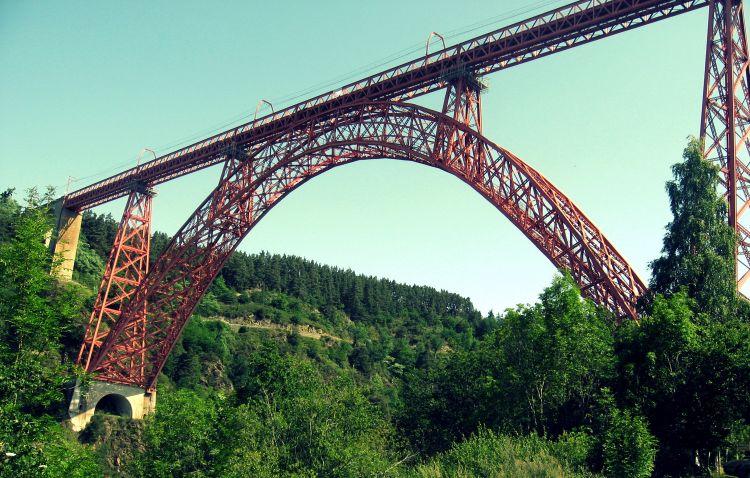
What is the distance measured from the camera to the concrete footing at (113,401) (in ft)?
138

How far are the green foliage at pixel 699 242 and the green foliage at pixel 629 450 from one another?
17.0 feet

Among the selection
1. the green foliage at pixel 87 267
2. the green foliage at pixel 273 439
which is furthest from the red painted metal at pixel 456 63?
the green foliage at pixel 87 267

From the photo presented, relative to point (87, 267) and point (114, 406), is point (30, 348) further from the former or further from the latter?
point (87, 267)

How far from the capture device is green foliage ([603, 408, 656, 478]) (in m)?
18.6

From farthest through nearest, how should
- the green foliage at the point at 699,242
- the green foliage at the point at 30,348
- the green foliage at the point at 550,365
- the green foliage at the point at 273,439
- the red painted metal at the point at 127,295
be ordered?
the red painted metal at the point at 127,295 < the green foliage at the point at 550,365 < the green foliage at the point at 699,242 < the green foliage at the point at 273,439 < the green foliage at the point at 30,348

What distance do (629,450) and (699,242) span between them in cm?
766

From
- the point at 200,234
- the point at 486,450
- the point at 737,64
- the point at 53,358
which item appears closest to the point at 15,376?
the point at 486,450

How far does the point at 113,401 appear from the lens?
45094mm

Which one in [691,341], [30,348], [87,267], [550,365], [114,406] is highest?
[87,267]

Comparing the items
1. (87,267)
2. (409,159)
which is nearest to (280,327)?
(87,267)

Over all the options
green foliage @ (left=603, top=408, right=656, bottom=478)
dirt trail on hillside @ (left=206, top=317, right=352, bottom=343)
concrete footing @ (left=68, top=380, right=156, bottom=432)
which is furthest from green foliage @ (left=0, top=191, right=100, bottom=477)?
dirt trail on hillside @ (left=206, top=317, right=352, bottom=343)

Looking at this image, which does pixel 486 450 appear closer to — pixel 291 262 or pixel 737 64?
pixel 737 64

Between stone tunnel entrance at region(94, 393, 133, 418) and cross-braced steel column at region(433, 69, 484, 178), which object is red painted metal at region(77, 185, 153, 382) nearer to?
stone tunnel entrance at region(94, 393, 133, 418)

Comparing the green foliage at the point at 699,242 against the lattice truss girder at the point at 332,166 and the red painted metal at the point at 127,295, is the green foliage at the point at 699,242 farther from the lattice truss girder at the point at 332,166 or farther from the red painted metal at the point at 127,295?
the red painted metal at the point at 127,295
